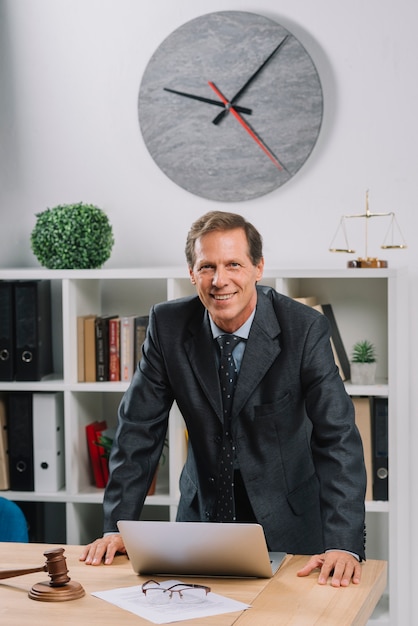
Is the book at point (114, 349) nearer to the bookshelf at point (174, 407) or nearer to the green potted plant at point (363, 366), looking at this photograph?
the bookshelf at point (174, 407)

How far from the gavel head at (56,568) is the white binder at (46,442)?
1618 millimetres

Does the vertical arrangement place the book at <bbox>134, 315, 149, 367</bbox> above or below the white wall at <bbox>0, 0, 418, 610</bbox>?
below

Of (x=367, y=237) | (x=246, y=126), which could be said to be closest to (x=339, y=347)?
(x=367, y=237)

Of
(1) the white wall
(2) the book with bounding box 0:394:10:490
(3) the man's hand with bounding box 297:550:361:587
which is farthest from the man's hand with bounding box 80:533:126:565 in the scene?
(1) the white wall

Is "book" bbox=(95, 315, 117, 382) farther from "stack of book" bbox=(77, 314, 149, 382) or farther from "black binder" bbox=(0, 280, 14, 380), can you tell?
"black binder" bbox=(0, 280, 14, 380)

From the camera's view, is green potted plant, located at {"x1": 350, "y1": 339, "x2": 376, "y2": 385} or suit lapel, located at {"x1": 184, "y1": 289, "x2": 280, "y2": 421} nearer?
suit lapel, located at {"x1": 184, "y1": 289, "x2": 280, "y2": 421}

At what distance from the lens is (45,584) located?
196cm

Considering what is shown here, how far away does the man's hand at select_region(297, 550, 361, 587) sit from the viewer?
2.00m

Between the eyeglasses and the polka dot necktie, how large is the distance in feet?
1.54

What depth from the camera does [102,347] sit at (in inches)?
139

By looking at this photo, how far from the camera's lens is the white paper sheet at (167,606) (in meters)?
1.79

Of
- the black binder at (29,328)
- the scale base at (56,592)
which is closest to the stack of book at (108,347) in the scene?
the black binder at (29,328)

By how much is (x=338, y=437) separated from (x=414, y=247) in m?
1.39

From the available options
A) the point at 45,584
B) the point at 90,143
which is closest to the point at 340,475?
the point at 45,584
